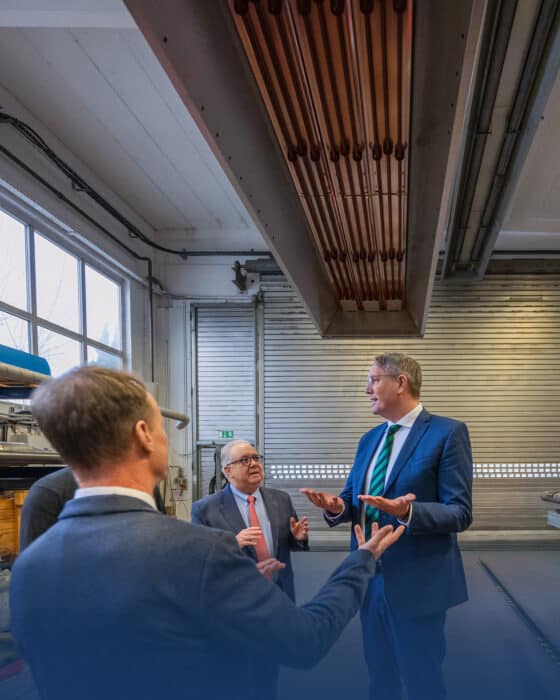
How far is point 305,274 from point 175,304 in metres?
5.53

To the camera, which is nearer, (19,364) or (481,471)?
(19,364)

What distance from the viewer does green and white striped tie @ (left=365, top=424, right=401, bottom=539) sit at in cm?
227

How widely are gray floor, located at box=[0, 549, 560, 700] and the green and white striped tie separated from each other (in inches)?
62.2

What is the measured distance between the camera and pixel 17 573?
3.48 feet

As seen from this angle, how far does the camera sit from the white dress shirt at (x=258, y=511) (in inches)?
114

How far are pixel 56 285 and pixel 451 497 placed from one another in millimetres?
5307

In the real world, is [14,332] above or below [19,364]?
above

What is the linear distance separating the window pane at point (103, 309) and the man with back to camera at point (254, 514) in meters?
4.44

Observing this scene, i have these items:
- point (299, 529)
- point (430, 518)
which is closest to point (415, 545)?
point (430, 518)

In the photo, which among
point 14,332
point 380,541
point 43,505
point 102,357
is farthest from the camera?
point 102,357

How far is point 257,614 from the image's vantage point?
1015 millimetres

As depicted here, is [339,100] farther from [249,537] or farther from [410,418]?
[249,537]

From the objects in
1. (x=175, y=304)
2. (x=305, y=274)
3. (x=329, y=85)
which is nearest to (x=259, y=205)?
(x=329, y=85)

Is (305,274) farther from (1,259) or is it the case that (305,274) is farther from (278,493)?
(1,259)
